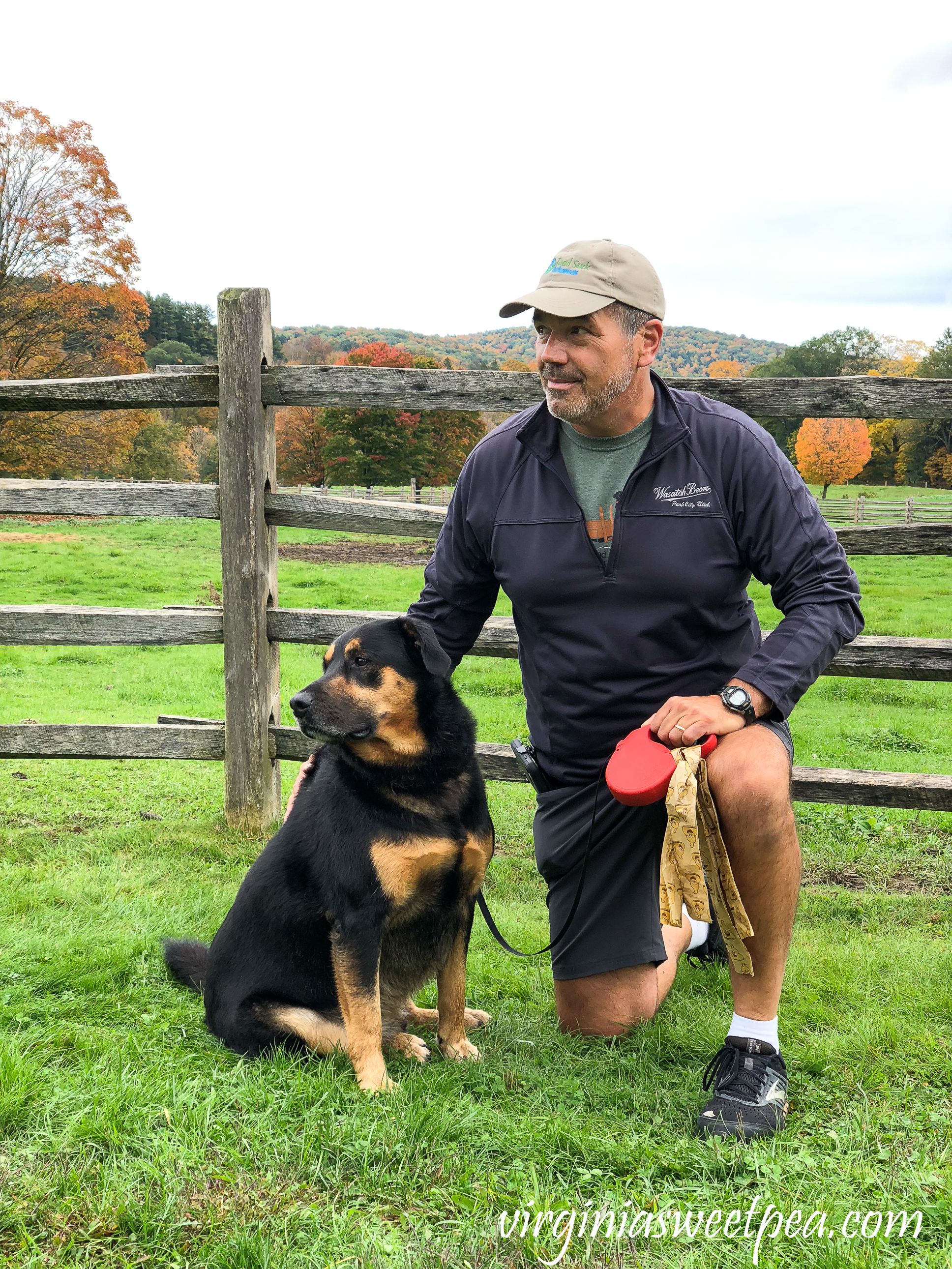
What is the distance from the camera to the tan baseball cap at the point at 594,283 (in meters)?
2.89

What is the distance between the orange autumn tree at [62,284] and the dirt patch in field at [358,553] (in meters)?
6.75

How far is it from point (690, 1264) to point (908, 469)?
125 ft

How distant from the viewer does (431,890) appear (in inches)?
112

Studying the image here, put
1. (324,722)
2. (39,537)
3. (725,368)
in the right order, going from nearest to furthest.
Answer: (324,722) < (39,537) < (725,368)

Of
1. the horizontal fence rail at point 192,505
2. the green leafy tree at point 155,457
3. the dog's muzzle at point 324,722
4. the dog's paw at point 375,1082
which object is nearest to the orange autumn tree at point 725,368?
the horizontal fence rail at point 192,505

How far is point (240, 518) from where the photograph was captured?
4801 mm

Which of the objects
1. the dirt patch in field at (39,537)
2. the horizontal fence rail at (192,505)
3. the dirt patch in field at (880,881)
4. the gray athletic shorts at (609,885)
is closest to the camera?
the gray athletic shorts at (609,885)

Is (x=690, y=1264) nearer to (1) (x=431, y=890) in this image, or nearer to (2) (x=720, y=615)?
(1) (x=431, y=890)

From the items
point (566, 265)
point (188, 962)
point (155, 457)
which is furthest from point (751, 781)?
point (155, 457)

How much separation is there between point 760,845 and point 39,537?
65.2ft

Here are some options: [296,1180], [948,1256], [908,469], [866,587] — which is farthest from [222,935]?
[908,469]

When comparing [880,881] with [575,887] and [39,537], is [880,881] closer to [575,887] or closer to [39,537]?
[575,887]

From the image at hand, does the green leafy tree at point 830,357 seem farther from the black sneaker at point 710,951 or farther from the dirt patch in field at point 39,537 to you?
the black sneaker at point 710,951

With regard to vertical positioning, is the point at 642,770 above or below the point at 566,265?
below
